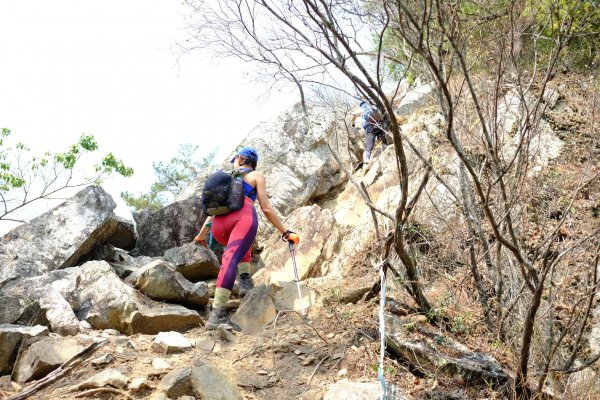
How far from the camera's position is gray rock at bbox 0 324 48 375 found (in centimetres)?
382

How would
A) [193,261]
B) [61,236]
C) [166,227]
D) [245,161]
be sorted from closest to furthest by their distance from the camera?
[245,161], [193,261], [61,236], [166,227]

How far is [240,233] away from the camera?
201 inches

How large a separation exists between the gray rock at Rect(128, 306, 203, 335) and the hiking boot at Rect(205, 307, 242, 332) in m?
0.21

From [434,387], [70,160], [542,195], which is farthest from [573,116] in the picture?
[70,160]

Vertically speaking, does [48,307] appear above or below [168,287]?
below

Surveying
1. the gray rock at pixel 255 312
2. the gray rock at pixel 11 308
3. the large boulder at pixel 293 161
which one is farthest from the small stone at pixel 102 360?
the large boulder at pixel 293 161

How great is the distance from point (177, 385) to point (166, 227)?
4877 millimetres

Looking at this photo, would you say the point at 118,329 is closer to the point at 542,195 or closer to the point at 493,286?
the point at 493,286

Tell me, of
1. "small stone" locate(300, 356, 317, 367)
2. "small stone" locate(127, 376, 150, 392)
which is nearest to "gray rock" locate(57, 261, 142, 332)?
"small stone" locate(127, 376, 150, 392)

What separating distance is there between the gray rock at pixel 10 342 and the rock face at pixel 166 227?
3.84m

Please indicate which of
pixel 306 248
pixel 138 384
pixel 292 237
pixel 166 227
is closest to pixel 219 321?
pixel 292 237

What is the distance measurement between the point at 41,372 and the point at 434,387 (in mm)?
2842

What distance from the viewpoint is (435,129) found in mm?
9789

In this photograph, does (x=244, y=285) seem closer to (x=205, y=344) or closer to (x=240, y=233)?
(x=240, y=233)
